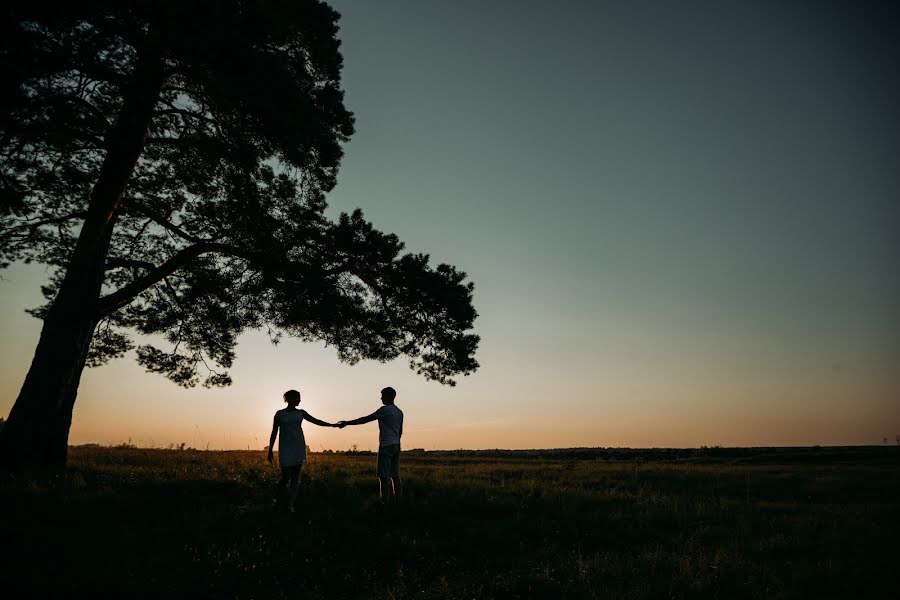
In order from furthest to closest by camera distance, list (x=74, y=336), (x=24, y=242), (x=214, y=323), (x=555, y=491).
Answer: (x=214, y=323), (x=24, y=242), (x=555, y=491), (x=74, y=336)

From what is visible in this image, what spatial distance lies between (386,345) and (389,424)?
4136 millimetres

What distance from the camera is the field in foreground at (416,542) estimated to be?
5.87m

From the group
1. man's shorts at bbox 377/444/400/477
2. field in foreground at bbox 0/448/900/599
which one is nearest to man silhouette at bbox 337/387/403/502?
man's shorts at bbox 377/444/400/477

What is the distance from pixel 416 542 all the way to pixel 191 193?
32.9 feet

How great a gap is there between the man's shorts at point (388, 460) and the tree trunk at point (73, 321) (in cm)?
643

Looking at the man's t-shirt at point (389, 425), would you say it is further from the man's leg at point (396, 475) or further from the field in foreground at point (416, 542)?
the field in foreground at point (416, 542)

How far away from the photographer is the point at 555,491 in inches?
457

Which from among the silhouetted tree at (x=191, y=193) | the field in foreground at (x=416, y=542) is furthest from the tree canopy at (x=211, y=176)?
the field in foreground at (x=416, y=542)

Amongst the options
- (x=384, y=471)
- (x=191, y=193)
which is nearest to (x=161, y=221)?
(x=191, y=193)

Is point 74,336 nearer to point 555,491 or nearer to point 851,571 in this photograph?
point 555,491

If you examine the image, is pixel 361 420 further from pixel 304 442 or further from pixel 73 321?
pixel 73 321

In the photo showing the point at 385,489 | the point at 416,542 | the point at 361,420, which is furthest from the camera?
the point at 361,420

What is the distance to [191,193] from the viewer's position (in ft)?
42.0

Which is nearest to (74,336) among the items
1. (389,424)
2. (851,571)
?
(389,424)
